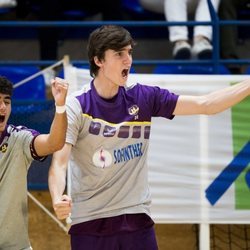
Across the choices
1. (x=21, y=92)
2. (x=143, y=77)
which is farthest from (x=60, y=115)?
(x=21, y=92)

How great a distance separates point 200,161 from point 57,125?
2.03 metres

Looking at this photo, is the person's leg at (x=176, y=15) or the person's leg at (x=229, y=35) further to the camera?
the person's leg at (x=229, y=35)

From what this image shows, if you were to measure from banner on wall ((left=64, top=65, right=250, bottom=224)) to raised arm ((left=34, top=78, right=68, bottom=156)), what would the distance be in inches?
68.7

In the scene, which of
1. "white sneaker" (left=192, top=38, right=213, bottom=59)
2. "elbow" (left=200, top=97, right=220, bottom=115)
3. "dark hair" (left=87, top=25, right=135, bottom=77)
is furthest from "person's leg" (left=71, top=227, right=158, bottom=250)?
"white sneaker" (left=192, top=38, right=213, bottom=59)

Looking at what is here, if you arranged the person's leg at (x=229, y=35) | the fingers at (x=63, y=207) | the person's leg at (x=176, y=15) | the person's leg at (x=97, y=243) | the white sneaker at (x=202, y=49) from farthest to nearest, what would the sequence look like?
the person's leg at (x=229, y=35)
the person's leg at (x=176, y=15)
the white sneaker at (x=202, y=49)
the person's leg at (x=97, y=243)
the fingers at (x=63, y=207)

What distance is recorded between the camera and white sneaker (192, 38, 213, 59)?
6148mm

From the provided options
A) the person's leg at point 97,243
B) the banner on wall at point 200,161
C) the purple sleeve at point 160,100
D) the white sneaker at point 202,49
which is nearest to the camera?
the person's leg at point 97,243

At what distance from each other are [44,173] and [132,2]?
94.2 inches

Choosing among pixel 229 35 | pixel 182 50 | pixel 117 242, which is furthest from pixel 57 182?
pixel 229 35

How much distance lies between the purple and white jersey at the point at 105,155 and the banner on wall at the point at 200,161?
159 cm

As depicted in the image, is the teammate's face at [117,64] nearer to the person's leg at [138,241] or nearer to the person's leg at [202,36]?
the person's leg at [138,241]

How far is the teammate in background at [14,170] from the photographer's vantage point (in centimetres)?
330

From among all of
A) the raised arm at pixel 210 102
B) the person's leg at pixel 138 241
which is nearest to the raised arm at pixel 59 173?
the person's leg at pixel 138 241

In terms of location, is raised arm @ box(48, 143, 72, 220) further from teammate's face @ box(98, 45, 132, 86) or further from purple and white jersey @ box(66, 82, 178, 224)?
teammate's face @ box(98, 45, 132, 86)
